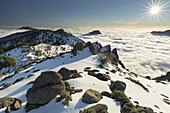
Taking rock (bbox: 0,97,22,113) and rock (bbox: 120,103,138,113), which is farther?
rock (bbox: 0,97,22,113)

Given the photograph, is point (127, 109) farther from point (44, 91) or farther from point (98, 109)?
point (44, 91)

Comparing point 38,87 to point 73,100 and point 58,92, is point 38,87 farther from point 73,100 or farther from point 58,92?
point 73,100

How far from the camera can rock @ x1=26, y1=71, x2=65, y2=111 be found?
45.6 feet

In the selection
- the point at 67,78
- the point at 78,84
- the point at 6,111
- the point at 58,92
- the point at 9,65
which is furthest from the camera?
the point at 9,65

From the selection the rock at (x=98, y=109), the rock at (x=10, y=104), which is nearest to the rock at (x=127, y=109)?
the rock at (x=98, y=109)

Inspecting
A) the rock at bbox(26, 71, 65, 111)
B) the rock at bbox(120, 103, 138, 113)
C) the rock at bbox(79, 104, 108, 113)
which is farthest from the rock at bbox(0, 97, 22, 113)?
the rock at bbox(120, 103, 138, 113)

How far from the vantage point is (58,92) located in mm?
14539

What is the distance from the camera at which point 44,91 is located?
46.5 ft

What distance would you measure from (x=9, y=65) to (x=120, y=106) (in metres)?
80.1

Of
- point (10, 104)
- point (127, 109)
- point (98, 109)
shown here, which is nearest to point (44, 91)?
point (10, 104)

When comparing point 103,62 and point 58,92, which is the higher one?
point 58,92

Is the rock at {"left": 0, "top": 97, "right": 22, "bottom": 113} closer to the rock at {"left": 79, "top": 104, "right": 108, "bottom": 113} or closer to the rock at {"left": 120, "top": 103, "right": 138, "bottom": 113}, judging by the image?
the rock at {"left": 79, "top": 104, "right": 108, "bottom": 113}

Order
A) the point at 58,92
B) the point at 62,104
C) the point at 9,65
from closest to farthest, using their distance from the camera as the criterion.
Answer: the point at 62,104 → the point at 58,92 → the point at 9,65

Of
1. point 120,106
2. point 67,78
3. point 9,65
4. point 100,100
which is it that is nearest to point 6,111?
point 67,78
